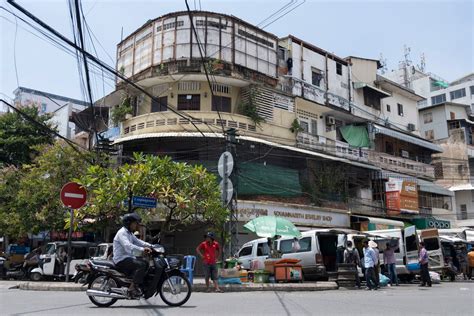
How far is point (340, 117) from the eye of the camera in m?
31.4

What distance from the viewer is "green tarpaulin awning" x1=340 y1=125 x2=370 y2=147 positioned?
3102cm

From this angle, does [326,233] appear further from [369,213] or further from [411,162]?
[411,162]

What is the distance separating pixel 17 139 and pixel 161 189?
15665 millimetres

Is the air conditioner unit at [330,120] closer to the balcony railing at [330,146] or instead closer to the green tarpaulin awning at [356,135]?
the green tarpaulin awning at [356,135]

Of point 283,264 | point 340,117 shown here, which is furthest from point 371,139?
point 283,264

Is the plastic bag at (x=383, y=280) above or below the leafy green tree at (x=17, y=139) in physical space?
below

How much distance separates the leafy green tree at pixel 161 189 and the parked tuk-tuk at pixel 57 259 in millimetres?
3803

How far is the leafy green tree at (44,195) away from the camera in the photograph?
1988 cm

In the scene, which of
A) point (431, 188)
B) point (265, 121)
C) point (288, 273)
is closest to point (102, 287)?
point (288, 273)

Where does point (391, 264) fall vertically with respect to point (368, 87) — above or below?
below

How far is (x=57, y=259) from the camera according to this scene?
60.7 ft

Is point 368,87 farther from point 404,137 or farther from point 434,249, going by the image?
point 434,249

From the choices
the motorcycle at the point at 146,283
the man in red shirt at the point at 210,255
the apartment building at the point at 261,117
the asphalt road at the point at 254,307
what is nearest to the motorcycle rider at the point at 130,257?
the motorcycle at the point at 146,283

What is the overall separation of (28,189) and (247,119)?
11.2m
